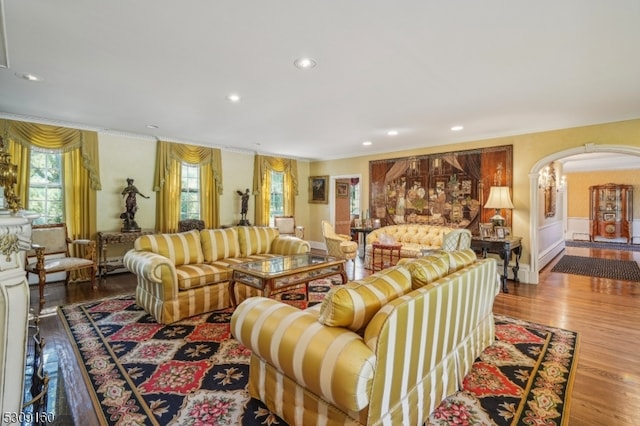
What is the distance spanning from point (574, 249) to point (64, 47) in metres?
11.1

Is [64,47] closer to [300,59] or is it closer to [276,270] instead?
[300,59]

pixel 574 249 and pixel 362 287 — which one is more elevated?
pixel 362 287

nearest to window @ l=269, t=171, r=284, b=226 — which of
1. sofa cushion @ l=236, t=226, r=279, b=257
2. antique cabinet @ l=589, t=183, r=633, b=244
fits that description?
sofa cushion @ l=236, t=226, r=279, b=257

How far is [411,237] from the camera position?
6039 mm

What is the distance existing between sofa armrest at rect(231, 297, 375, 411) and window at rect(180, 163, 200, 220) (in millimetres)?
5045

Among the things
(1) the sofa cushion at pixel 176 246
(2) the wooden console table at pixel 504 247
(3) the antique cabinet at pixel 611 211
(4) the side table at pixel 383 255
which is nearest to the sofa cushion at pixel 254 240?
(1) the sofa cushion at pixel 176 246

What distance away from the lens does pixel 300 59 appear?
2633 millimetres

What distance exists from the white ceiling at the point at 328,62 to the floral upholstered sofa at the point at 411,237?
1.99 metres

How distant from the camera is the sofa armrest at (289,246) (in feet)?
15.0

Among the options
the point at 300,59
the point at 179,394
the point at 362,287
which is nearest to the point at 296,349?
the point at 362,287

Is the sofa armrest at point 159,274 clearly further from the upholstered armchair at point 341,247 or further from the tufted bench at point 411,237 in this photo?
the tufted bench at point 411,237

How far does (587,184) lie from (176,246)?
12668mm

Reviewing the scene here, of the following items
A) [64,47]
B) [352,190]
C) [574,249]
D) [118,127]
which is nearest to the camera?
[64,47]

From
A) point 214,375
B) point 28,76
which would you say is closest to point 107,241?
point 28,76
